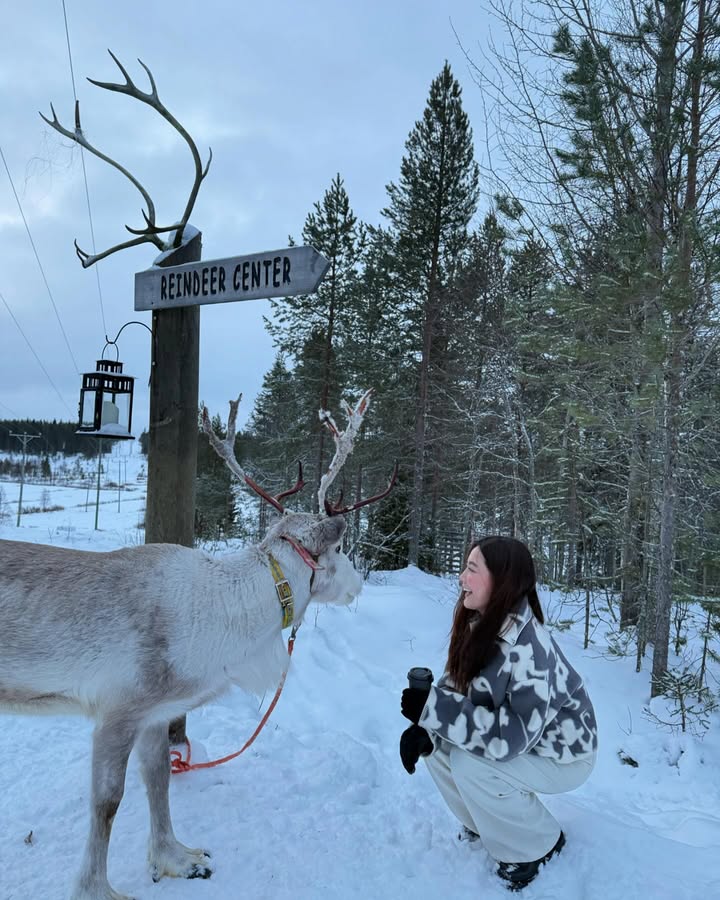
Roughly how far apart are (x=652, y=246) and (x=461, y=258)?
9.91 meters

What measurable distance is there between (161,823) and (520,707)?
5.26 feet

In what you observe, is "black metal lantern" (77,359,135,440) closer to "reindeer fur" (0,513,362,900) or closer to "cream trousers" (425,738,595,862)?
"reindeer fur" (0,513,362,900)

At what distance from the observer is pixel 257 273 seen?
3229 millimetres

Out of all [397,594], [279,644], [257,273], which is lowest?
[397,594]

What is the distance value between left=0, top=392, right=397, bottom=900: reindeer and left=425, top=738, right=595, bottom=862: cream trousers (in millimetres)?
956

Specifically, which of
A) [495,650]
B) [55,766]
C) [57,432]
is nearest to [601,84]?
[495,650]

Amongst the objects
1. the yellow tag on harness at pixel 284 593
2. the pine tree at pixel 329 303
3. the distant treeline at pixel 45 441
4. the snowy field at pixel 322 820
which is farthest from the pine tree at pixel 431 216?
the distant treeline at pixel 45 441

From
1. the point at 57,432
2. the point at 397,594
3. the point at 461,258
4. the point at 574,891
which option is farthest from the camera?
the point at 57,432

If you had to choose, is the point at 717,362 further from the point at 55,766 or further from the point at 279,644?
the point at 55,766

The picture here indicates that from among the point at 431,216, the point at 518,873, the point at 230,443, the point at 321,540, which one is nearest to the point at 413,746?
the point at 518,873

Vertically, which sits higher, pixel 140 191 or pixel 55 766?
pixel 140 191

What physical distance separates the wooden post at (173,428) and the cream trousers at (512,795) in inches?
79.5

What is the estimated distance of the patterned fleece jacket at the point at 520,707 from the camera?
7.55ft

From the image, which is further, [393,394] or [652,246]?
[393,394]
